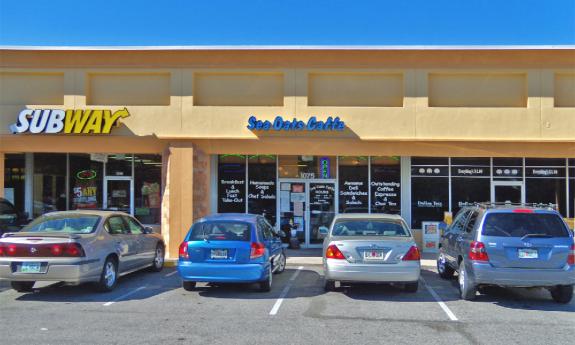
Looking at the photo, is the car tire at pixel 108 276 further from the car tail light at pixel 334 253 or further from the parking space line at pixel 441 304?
the parking space line at pixel 441 304

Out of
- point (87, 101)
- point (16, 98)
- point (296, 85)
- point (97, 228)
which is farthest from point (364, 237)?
point (16, 98)

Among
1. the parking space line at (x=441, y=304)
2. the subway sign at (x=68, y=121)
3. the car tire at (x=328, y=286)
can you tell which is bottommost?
the parking space line at (x=441, y=304)

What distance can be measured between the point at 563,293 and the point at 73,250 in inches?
Answer: 336

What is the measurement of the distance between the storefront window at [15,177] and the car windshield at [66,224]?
8622 mm

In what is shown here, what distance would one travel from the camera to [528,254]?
29.1ft

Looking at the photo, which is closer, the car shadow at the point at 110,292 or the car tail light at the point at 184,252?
the car shadow at the point at 110,292

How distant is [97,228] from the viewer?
9.97m

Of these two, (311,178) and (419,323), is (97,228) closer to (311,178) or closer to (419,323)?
(419,323)

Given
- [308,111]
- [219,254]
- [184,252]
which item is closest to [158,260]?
[184,252]

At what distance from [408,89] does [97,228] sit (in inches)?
385

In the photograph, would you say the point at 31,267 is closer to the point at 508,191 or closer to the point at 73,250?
the point at 73,250

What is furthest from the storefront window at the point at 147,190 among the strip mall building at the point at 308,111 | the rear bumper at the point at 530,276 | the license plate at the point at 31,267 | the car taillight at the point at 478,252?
the rear bumper at the point at 530,276

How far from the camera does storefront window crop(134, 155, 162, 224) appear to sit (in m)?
17.5

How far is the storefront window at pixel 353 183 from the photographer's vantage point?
17.1m
